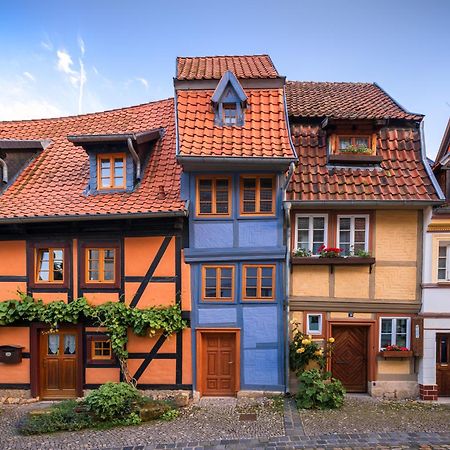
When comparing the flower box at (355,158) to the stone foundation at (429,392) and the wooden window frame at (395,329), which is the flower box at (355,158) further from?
the stone foundation at (429,392)

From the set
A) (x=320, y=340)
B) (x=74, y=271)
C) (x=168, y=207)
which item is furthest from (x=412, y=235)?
(x=74, y=271)

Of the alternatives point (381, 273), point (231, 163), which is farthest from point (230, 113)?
point (381, 273)

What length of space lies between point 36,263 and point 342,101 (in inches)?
374

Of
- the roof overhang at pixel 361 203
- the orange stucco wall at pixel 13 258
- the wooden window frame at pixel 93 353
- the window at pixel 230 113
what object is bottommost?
the wooden window frame at pixel 93 353

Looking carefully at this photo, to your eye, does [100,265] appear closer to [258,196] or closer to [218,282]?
[218,282]

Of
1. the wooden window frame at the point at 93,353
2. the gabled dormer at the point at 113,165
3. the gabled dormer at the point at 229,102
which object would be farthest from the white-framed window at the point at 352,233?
the wooden window frame at the point at 93,353

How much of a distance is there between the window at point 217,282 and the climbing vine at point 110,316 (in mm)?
854

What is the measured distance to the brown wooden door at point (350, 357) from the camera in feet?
29.1

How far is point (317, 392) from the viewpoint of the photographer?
8.06 meters

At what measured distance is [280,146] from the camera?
27.0ft

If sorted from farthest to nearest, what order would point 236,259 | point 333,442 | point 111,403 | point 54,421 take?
1. point 236,259
2. point 111,403
3. point 54,421
4. point 333,442

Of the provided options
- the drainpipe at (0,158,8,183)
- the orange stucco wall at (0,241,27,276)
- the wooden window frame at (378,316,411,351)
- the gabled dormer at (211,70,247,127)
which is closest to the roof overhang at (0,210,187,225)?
the orange stucco wall at (0,241,27,276)

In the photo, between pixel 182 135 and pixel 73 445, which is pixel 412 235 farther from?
pixel 73 445

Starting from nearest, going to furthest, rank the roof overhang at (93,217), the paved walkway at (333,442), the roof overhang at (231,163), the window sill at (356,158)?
the paved walkway at (333,442) < the roof overhang at (231,163) < the roof overhang at (93,217) < the window sill at (356,158)
